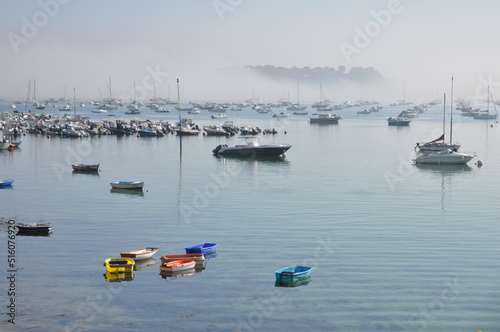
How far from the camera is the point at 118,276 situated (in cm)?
3247

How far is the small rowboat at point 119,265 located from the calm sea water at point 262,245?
2.45ft

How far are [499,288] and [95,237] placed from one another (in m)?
23.8

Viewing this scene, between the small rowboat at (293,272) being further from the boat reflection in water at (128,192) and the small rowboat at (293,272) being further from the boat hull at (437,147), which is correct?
the boat hull at (437,147)

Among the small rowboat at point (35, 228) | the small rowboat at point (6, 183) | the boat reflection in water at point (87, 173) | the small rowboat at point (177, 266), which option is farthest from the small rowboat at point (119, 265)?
the boat reflection in water at point (87, 173)

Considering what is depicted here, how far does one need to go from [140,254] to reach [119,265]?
2255 millimetres

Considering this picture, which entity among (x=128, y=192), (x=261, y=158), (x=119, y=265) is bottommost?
(x=119, y=265)

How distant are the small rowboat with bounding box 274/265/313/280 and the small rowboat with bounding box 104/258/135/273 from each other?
24.6 ft

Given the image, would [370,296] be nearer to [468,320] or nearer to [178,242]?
[468,320]

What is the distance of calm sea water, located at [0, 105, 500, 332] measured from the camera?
1087 inches

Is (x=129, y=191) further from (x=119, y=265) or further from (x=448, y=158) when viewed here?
(x=448, y=158)

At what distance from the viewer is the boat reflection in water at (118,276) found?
32.1m

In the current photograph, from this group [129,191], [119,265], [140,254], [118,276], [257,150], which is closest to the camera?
[118,276]

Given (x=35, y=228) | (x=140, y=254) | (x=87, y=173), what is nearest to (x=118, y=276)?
(x=140, y=254)

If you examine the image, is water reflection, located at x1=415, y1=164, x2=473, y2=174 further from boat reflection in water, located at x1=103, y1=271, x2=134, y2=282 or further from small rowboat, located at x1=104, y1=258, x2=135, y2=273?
boat reflection in water, located at x1=103, y1=271, x2=134, y2=282
